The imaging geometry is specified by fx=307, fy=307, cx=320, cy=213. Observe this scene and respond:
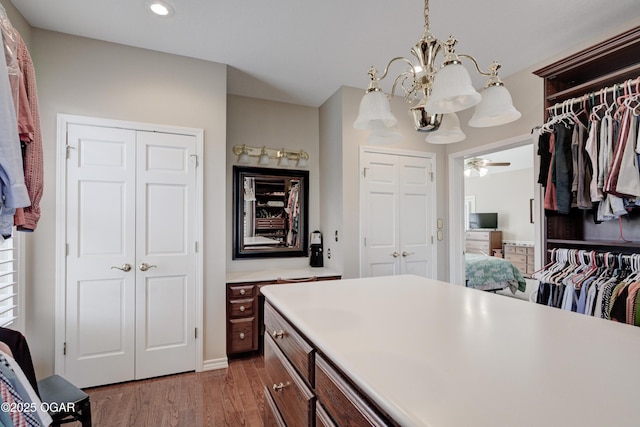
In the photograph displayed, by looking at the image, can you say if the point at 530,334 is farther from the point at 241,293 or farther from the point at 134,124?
the point at 134,124

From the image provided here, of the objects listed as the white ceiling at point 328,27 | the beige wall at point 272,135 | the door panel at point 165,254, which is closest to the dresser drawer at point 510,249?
the white ceiling at point 328,27

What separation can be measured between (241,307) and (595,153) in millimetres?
2940

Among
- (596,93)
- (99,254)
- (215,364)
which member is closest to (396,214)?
(596,93)

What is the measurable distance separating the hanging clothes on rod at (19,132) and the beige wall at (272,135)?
210 centimetres

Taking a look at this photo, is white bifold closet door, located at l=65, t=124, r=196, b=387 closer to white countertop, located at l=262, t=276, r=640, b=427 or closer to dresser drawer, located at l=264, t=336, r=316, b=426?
dresser drawer, located at l=264, t=336, r=316, b=426

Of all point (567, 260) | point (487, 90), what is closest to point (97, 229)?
point (487, 90)

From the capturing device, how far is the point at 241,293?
115 inches

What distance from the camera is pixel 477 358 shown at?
826 millimetres

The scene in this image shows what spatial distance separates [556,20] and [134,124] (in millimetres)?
3258

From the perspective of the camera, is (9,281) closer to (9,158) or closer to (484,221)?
(9,158)

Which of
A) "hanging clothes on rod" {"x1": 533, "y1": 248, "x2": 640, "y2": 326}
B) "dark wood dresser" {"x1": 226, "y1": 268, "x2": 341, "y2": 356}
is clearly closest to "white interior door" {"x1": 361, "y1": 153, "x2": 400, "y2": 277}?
"dark wood dresser" {"x1": 226, "y1": 268, "x2": 341, "y2": 356}

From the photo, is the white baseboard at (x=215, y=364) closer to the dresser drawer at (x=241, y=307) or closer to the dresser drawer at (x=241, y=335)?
the dresser drawer at (x=241, y=335)

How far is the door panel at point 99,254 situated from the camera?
2347 millimetres

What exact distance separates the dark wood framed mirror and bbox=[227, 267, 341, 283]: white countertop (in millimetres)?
214
